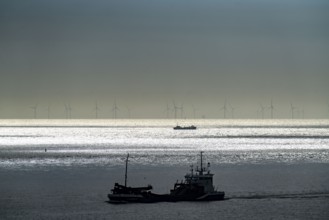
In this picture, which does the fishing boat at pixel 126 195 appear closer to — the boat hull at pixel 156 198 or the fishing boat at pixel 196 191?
the boat hull at pixel 156 198

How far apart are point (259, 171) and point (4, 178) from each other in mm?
47011

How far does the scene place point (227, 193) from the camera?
113 metres

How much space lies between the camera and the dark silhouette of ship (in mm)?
102812

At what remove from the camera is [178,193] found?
104875 millimetres

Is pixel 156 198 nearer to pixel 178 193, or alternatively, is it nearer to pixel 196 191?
pixel 178 193

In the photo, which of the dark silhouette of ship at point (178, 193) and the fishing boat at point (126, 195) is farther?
the dark silhouette of ship at point (178, 193)

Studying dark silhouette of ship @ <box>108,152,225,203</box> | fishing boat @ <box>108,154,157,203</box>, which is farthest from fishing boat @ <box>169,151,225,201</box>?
fishing boat @ <box>108,154,157,203</box>

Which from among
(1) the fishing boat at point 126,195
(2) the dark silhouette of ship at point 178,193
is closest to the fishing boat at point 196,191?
(2) the dark silhouette of ship at point 178,193

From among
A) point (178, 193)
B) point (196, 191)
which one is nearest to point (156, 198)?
point (178, 193)

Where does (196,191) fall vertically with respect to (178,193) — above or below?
above

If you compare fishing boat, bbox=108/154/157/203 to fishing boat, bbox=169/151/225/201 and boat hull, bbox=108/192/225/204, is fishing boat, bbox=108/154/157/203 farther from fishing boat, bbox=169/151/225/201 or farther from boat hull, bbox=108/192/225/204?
fishing boat, bbox=169/151/225/201

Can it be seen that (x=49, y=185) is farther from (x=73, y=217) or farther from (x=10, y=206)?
(x=73, y=217)

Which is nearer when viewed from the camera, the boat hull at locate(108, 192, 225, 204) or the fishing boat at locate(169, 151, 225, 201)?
the boat hull at locate(108, 192, 225, 204)

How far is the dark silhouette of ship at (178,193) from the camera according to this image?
337 ft
